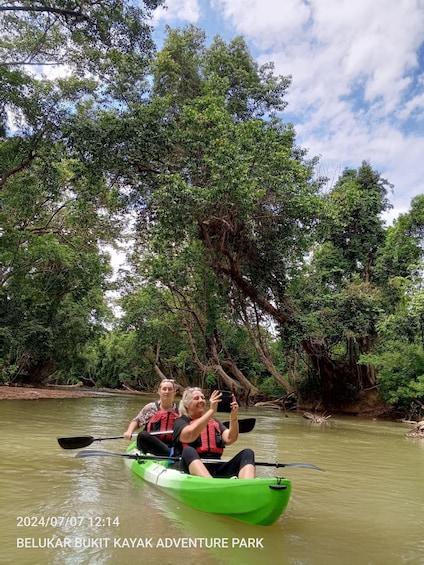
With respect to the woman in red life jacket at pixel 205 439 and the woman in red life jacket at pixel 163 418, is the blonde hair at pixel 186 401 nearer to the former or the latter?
the woman in red life jacket at pixel 205 439

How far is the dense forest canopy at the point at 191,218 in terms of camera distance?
10.4 m

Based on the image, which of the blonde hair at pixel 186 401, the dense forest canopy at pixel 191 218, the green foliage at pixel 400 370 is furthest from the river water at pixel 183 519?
the green foliage at pixel 400 370

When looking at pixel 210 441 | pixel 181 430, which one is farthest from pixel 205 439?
pixel 181 430

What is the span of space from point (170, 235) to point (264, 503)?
28.3ft

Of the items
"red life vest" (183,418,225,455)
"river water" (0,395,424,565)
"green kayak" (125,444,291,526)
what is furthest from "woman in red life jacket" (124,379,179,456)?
"green kayak" (125,444,291,526)

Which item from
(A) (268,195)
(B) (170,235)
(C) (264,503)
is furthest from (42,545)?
(A) (268,195)

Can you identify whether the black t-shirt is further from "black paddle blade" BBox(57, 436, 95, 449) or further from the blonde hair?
"black paddle blade" BBox(57, 436, 95, 449)

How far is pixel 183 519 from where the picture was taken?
3.47m

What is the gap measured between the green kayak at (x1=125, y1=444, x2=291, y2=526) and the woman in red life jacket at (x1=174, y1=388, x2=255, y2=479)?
16cm

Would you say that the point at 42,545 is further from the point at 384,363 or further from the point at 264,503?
the point at 384,363

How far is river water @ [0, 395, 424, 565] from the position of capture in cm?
281

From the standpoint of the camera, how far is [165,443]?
5.11 metres

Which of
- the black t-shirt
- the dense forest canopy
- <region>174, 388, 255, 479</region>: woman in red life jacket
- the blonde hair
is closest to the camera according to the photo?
<region>174, 388, 255, 479</region>: woman in red life jacket

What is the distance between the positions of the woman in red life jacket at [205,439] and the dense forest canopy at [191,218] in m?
6.91
